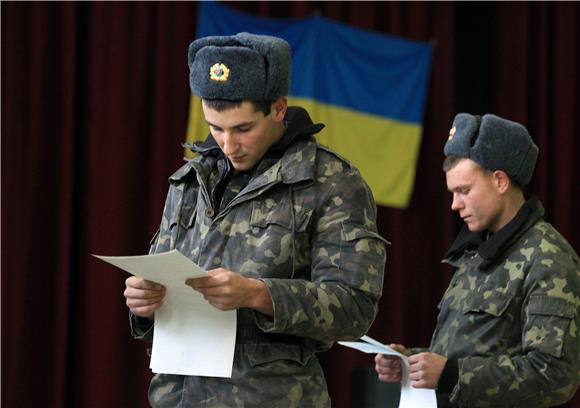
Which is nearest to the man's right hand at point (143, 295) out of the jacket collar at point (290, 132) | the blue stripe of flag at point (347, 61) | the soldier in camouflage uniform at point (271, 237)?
the soldier in camouflage uniform at point (271, 237)

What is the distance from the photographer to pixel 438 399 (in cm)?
268

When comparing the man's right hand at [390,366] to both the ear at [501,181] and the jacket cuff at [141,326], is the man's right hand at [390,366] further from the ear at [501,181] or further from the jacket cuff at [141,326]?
the jacket cuff at [141,326]

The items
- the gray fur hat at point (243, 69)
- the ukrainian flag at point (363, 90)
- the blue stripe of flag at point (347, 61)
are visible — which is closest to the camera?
the gray fur hat at point (243, 69)

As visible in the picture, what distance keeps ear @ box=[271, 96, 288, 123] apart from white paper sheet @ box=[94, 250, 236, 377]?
0.40 m

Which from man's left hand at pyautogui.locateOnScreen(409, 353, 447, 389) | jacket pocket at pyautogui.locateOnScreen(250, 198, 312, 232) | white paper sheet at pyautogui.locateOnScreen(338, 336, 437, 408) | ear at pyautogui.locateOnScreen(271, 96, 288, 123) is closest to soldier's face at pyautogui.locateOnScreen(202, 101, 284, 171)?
ear at pyautogui.locateOnScreen(271, 96, 288, 123)

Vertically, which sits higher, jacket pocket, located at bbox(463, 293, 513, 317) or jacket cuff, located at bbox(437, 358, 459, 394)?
jacket pocket, located at bbox(463, 293, 513, 317)

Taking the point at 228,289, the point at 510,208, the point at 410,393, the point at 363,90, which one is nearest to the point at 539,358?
the point at 410,393

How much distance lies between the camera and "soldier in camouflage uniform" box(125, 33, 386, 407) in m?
1.83

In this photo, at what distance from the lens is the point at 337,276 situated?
1.84 meters

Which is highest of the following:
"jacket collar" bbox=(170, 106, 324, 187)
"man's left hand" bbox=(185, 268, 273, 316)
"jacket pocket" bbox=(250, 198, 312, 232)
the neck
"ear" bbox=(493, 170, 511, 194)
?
"jacket collar" bbox=(170, 106, 324, 187)

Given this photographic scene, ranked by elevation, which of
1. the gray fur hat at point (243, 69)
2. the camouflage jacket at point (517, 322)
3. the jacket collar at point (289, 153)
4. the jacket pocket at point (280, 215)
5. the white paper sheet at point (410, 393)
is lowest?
the white paper sheet at point (410, 393)

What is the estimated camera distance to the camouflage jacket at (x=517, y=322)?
254 cm

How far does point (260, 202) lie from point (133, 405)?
9.40 ft

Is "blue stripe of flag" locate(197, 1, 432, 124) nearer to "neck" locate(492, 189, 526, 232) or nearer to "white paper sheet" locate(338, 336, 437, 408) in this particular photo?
"neck" locate(492, 189, 526, 232)
